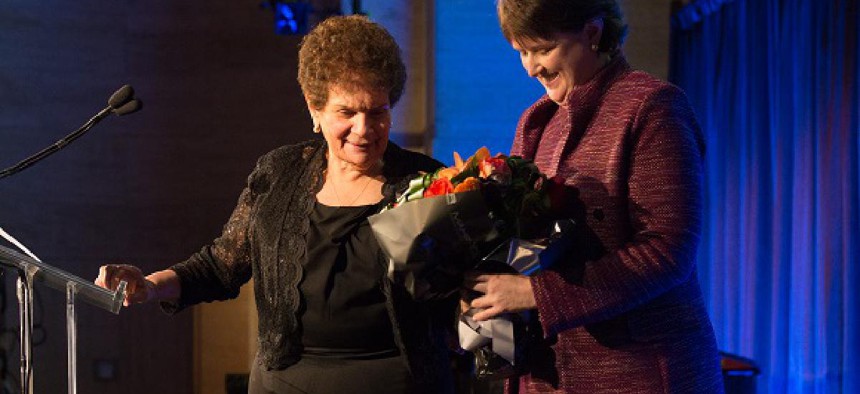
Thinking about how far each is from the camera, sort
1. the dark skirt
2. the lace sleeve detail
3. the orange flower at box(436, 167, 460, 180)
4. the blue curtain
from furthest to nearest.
→ 1. the blue curtain
2. the lace sleeve detail
3. the dark skirt
4. the orange flower at box(436, 167, 460, 180)

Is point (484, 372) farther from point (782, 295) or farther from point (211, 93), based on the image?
point (211, 93)

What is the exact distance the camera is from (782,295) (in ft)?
15.2

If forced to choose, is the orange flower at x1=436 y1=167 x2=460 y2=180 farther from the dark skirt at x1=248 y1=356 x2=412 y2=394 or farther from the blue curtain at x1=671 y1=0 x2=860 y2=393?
the blue curtain at x1=671 y1=0 x2=860 y2=393

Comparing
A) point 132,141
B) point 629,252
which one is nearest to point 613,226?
point 629,252

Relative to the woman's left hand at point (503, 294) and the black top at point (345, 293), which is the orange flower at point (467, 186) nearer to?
the woman's left hand at point (503, 294)

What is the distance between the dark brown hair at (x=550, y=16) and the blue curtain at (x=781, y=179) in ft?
8.94

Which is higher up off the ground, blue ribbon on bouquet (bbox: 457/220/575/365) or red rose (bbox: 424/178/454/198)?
red rose (bbox: 424/178/454/198)

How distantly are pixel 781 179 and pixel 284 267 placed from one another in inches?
125

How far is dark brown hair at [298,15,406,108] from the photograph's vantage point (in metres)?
2.09

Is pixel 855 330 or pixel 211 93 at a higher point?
pixel 211 93

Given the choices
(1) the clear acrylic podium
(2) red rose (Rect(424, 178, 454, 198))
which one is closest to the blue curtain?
(2) red rose (Rect(424, 178, 454, 198))

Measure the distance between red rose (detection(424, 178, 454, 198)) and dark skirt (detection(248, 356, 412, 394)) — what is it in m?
0.48

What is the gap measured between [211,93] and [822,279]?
10.1ft

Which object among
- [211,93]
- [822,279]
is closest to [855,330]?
[822,279]
